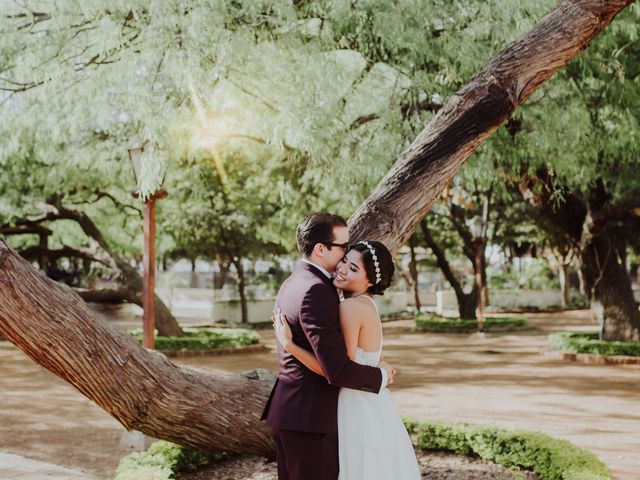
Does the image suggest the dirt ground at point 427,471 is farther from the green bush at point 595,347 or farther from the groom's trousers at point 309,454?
the green bush at point 595,347

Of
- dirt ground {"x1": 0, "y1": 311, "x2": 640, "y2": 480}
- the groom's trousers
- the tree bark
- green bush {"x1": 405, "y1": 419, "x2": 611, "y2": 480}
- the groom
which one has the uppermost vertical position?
the tree bark

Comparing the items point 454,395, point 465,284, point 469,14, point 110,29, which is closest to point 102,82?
point 110,29

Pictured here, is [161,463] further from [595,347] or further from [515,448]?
[595,347]

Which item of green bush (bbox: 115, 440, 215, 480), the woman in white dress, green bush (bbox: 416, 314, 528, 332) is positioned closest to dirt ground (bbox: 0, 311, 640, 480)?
green bush (bbox: 115, 440, 215, 480)

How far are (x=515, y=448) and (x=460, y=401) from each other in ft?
15.7

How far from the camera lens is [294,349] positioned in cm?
372

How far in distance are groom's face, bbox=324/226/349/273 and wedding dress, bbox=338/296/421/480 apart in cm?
45

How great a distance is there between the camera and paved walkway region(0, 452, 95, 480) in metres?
6.68

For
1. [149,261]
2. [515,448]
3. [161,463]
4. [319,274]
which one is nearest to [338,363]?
[319,274]

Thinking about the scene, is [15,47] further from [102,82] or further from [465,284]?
[465,284]

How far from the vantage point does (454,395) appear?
11500 mm

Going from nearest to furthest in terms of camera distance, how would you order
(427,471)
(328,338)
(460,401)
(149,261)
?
(328,338), (427,471), (149,261), (460,401)

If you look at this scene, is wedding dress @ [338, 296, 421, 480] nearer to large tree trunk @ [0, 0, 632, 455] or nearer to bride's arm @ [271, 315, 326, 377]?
bride's arm @ [271, 315, 326, 377]

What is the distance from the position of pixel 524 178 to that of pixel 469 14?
4.62 meters
